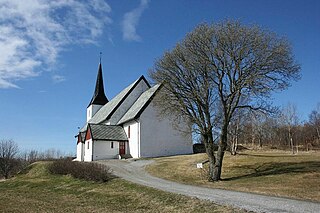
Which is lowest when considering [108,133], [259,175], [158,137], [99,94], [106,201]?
[106,201]

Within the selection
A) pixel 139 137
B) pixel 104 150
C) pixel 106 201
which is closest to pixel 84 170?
pixel 106 201

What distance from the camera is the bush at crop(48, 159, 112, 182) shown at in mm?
23016

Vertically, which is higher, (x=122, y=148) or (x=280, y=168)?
(x=122, y=148)

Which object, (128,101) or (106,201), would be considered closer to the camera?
(106,201)

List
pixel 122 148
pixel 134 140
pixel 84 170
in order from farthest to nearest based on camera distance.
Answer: pixel 122 148 → pixel 134 140 → pixel 84 170

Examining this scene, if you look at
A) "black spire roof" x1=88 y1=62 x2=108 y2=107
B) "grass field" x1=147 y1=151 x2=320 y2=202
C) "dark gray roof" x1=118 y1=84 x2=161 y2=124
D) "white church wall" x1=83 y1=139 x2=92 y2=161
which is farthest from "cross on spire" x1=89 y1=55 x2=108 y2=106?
"grass field" x1=147 y1=151 x2=320 y2=202

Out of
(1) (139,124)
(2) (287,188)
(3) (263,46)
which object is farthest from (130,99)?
(2) (287,188)

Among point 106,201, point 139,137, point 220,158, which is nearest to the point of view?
point 106,201

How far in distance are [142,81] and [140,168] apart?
69.7 ft

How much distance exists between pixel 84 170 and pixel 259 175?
1333cm

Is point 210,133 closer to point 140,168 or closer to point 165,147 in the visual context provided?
point 140,168

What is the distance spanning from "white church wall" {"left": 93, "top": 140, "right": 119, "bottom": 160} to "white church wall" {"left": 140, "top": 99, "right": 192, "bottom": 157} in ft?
13.6

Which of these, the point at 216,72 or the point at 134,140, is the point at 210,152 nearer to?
the point at 216,72

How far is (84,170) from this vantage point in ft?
82.2
